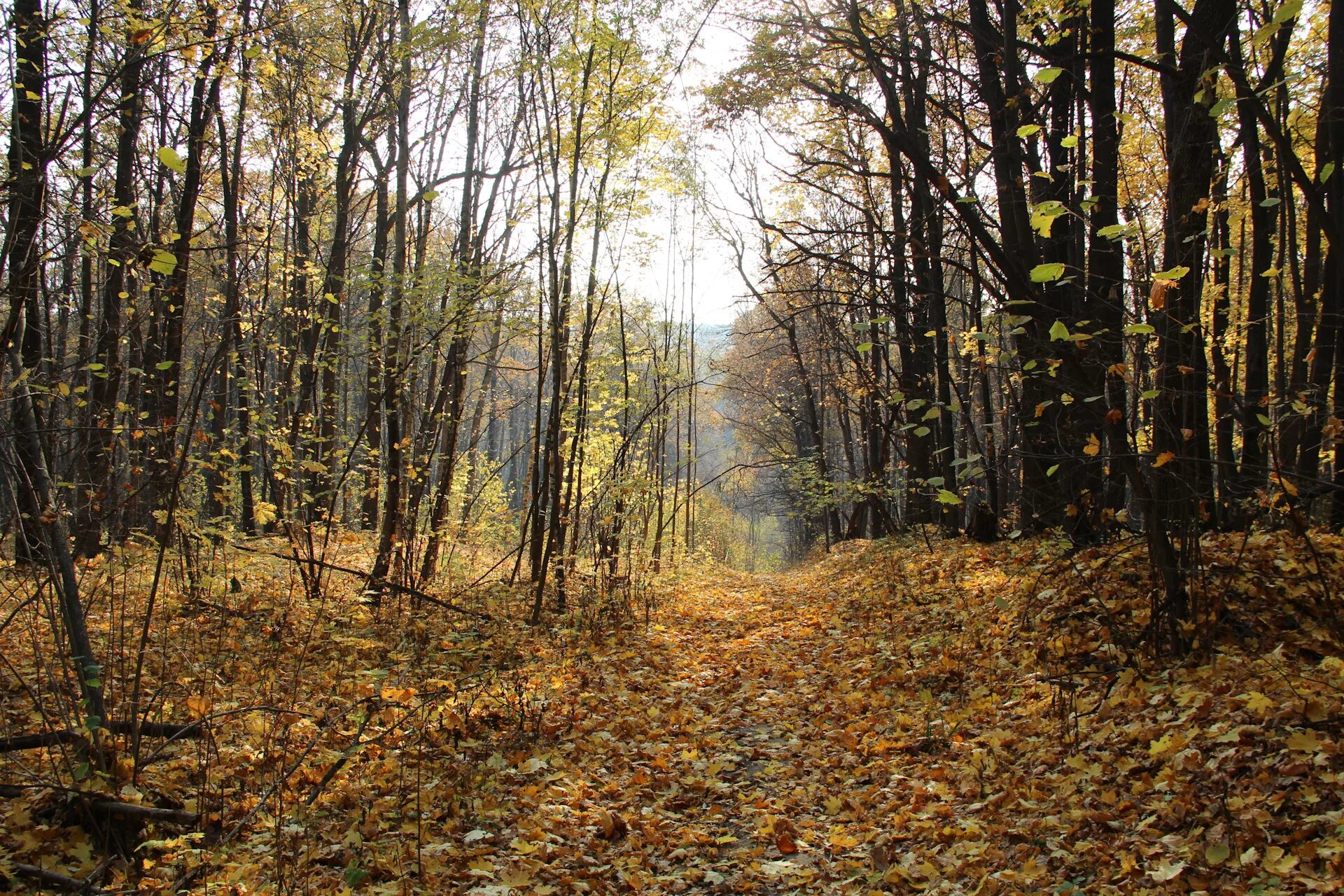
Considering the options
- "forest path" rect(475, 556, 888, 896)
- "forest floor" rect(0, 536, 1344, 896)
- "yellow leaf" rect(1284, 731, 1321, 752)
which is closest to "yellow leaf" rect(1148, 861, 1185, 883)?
"forest floor" rect(0, 536, 1344, 896)

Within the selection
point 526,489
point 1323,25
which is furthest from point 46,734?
point 1323,25

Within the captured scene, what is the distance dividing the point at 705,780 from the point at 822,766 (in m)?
0.79

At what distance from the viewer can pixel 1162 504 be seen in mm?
4395

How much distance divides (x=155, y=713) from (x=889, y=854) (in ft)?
14.9

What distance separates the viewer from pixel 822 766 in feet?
15.8

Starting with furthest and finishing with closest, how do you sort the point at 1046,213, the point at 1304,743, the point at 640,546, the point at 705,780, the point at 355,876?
1. the point at 640,546
2. the point at 705,780
3. the point at 1046,213
4. the point at 355,876
5. the point at 1304,743

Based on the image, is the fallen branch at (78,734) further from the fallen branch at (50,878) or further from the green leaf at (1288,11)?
the green leaf at (1288,11)

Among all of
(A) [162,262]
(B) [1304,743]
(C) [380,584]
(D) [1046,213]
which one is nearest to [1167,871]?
(B) [1304,743]

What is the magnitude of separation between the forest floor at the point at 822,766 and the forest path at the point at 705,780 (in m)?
0.02

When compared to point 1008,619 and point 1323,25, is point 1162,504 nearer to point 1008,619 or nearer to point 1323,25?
point 1008,619

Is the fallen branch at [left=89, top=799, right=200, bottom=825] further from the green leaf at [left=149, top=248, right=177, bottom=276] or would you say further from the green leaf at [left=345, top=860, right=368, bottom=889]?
the green leaf at [left=149, top=248, right=177, bottom=276]

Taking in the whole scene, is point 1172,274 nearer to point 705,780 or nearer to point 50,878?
point 705,780

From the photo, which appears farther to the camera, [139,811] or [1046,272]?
[139,811]

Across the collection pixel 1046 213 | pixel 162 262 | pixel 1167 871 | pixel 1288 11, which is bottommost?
pixel 1167 871
